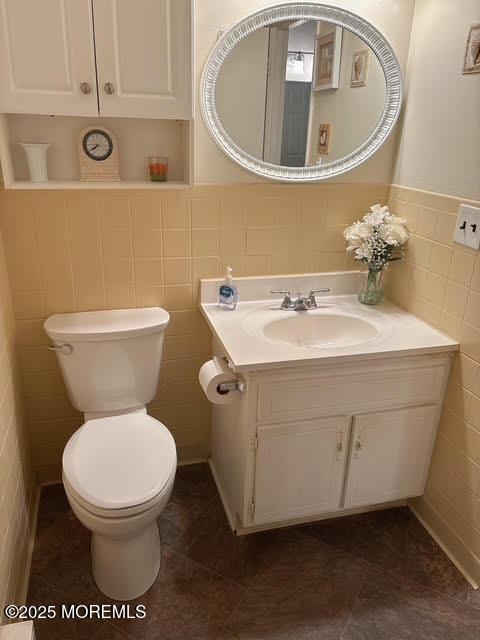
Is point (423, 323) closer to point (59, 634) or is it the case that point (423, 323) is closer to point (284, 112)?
point (284, 112)

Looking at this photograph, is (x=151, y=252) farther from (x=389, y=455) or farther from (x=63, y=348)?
(x=389, y=455)

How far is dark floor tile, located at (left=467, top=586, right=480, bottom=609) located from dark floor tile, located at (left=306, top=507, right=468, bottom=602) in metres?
0.02

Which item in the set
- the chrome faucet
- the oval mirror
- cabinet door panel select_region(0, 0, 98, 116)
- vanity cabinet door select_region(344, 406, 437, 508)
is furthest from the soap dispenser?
cabinet door panel select_region(0, 0, 98, 116)

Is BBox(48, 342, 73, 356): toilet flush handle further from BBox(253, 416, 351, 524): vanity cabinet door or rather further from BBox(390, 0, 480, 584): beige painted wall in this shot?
BBox(390, 0, 480, 584): beige painted wall

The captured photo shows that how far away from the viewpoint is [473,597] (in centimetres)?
169

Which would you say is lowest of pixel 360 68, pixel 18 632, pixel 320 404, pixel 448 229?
pixel 18 632

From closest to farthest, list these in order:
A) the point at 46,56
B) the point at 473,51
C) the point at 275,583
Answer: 1. the point at 46,56
2. the point at 473,51
3. the point at 275,583

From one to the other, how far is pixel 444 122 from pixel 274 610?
5.58 feet

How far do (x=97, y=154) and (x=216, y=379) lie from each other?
855mm

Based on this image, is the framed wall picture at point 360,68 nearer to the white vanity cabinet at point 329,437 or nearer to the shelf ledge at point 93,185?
the shelf ledge at point 93,185

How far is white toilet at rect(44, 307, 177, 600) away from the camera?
1479mm

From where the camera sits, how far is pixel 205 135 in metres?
1.76

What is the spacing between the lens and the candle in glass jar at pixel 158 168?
1723 millimetres

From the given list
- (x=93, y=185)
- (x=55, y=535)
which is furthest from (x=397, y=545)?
(x=93, y=185)
